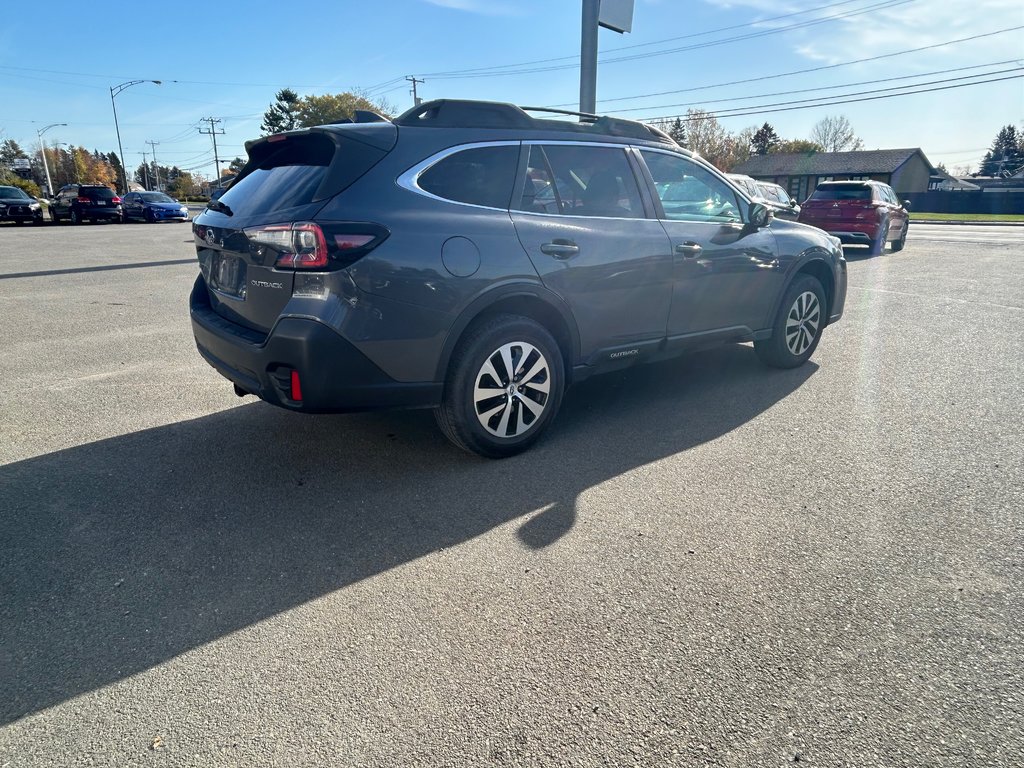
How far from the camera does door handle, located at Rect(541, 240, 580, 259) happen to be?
3.84 meters

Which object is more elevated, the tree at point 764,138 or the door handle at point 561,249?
the tree at point 764,138

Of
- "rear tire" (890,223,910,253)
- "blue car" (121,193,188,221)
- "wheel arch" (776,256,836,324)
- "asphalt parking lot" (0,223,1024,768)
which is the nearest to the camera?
"asphalt parking lot" (0,223,1024,768)

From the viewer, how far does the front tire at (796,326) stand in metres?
5.50

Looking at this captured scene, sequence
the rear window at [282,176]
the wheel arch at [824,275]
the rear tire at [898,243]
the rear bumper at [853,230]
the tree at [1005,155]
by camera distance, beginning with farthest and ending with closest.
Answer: the tree at [1005,155]
the rear tire at [898,243]
the rear bumper at [853,230]
the wheel arch at [824,275]
the rear window at [282,176]

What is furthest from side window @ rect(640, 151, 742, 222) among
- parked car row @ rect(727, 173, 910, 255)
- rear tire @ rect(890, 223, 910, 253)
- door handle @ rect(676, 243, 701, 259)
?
rear tire @ rect(890, 223, 910, 253)

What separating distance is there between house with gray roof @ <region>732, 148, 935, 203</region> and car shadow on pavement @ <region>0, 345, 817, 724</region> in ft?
226

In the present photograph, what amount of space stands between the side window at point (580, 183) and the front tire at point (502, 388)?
73cm

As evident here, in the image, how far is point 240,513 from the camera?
10.8 feet

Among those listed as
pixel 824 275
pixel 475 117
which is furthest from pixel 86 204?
pixel 824 275

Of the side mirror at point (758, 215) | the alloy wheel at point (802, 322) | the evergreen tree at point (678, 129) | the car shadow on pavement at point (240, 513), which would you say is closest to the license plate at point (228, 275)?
the car shadow on pavement at point (240, 513)

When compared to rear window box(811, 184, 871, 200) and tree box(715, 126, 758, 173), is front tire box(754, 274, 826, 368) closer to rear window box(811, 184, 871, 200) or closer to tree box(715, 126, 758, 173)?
rear window box(811, 184, 871, 200)

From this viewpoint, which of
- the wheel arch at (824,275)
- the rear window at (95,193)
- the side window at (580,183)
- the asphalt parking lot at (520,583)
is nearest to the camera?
the asphalt parking lot at (520,583)

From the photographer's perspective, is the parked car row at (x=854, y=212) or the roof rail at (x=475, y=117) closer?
the roof rail at (x=475, y=117)

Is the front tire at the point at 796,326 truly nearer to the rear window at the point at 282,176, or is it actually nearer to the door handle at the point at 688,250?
the door handle at the point at 688,250
